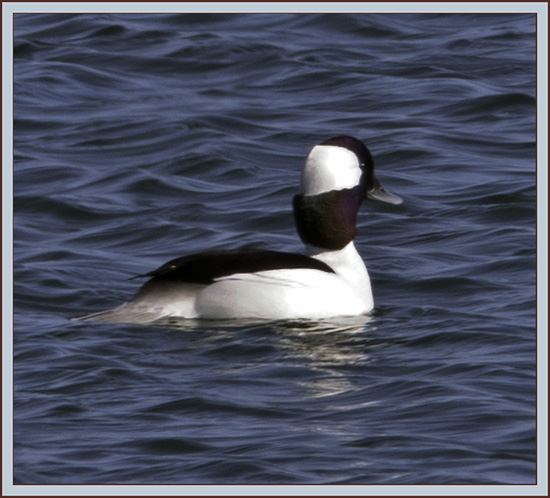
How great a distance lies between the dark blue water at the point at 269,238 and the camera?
7891 millimetres

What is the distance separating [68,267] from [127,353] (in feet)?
7.18

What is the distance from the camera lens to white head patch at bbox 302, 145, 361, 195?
10.6 meters

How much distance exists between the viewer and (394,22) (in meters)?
18.9

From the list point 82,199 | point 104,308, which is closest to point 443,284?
point 104,308

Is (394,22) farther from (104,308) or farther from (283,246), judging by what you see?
(104,308)

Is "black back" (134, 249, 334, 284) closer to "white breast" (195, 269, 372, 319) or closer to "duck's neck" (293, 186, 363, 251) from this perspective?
"white breast" (195, 269, 372, 319)

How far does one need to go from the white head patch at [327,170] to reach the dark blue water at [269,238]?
89 centimetres

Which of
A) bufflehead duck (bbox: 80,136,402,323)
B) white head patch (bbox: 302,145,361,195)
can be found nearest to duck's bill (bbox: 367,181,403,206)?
white head patch (bbox: 302,145,361,195)

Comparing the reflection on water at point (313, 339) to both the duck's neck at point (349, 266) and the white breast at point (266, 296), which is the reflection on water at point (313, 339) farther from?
the duck's neck at point (349, 266)

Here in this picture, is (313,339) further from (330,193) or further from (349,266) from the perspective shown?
(330,193)

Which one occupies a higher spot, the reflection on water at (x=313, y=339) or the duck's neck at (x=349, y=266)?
the duck's neck at (x=349, y=266)

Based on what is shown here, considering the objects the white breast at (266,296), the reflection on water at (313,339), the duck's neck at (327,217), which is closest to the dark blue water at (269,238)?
the reflection on water at (313,339)

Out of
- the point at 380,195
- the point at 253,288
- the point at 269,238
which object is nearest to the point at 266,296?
the point at 253,288

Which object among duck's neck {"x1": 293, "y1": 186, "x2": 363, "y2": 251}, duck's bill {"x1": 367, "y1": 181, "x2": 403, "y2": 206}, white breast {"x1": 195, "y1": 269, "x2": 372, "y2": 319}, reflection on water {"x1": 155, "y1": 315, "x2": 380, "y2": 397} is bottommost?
reflection on water {"x1": 155, "y1": 315, "x2": 380, "y2": 397}
